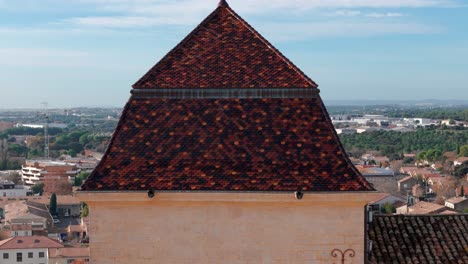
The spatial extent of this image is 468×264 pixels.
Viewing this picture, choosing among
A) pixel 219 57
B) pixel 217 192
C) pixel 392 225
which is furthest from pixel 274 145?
pixel 392 225

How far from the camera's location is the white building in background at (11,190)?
410 feet

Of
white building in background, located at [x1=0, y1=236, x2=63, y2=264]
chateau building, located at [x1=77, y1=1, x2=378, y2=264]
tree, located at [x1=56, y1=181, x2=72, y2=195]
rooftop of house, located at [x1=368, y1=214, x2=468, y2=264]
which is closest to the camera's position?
chateau building, located at [x1=77, y1=1, x2=378, y2=264]

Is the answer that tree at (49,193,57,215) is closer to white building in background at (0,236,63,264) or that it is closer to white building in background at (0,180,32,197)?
white building in background at (0,180,32,197)

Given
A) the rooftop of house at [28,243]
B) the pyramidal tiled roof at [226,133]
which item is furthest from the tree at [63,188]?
the pyramidal tiled roof at [226,133]

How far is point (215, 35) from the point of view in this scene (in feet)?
47.8

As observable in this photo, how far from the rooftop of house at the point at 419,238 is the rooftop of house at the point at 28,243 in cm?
6428

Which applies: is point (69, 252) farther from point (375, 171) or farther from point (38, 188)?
point (38, 188)

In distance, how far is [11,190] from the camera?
126 metres

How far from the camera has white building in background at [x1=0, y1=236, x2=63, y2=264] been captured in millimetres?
73938

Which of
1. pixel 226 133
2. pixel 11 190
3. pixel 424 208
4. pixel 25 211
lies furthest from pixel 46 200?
pixel 226 133

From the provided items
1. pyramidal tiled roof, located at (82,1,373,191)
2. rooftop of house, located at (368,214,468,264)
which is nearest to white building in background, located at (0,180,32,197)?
rooftop of house, located at (368,214,468,264)

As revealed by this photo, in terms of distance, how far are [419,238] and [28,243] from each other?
216ft

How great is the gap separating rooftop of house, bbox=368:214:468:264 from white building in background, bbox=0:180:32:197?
11712 cm

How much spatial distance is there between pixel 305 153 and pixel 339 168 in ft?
2.16
